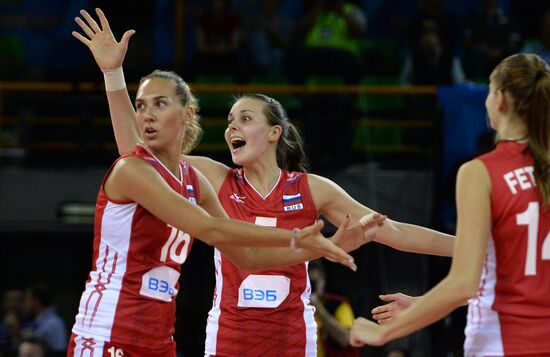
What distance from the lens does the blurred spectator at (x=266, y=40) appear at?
1173cm

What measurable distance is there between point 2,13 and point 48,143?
11.6 feet

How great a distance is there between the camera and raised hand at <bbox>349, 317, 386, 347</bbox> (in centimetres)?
364

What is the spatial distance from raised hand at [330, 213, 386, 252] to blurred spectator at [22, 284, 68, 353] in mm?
5941

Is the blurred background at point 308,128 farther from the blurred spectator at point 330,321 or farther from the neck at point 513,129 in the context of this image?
the neck at point 513,129

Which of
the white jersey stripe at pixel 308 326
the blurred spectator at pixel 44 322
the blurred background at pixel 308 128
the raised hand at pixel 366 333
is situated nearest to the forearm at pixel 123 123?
the white jersey stripe at pixel 308 326

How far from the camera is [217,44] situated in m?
11.2

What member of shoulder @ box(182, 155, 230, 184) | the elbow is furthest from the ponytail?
shoulder @ box(182, 155, 230, 184)

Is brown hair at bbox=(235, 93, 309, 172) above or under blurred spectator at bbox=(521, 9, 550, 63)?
under

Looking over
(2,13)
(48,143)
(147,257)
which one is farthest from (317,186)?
(2,13)

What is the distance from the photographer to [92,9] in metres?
12.9

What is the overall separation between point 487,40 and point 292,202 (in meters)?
6.14

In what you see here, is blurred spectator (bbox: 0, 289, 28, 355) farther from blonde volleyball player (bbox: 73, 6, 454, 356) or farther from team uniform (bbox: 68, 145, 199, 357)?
team uniform (bbox: 68, 145, 199, 357)

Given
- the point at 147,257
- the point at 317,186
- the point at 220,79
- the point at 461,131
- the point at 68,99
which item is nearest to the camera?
the point at 147,257

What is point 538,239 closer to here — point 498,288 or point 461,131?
point 498,288
